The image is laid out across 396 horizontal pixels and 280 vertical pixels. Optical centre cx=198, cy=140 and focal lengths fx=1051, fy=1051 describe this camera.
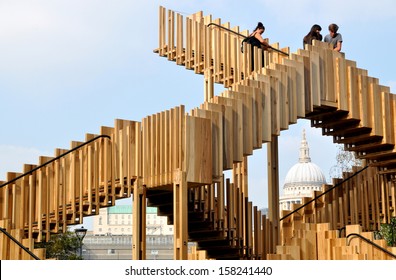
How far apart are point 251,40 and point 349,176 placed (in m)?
4.21

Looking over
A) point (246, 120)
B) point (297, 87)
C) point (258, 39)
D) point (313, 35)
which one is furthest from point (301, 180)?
point (246, 120)

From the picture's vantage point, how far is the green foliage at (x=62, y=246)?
61344 mm

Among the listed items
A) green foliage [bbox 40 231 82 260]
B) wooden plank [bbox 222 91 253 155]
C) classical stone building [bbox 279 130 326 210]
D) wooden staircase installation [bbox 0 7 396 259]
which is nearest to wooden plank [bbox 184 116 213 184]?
wooden staircase installation [bbox 0 7 396 259]

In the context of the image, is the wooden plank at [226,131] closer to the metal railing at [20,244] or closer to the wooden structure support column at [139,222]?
the wooden structure support column at [139,222]

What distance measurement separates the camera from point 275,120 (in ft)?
70.6

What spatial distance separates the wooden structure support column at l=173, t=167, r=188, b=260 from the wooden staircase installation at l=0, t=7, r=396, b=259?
19 millimetres

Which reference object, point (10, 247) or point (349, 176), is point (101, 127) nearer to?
point (10, 247)

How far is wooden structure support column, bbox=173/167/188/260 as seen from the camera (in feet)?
63.8

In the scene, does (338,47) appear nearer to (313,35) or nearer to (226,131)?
(313,35)

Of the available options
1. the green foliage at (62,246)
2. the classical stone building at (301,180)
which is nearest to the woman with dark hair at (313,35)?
the green foliage at (62,246)

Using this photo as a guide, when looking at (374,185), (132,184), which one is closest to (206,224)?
(132,184)

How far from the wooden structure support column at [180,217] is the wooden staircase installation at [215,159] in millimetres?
19

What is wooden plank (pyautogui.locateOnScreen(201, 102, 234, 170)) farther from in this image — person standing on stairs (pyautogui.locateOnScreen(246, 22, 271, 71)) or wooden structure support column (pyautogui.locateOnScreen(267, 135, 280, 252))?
person standing on stairs (pyautogui.locateOnScreen(246, 22, 271, 71))

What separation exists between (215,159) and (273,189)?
4.35 m
